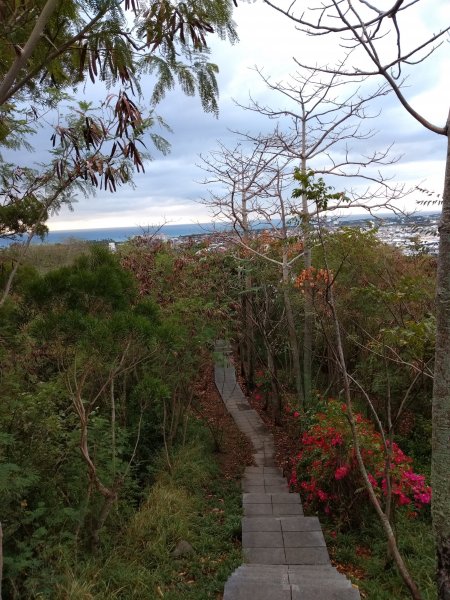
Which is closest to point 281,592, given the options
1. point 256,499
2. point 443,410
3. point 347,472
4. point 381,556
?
point 381,556

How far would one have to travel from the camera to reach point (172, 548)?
14.7 ft

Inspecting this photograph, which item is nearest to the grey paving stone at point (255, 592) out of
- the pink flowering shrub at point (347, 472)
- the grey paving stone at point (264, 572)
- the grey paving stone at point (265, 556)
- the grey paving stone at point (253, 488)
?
the grey paving stone at point (264, 572)

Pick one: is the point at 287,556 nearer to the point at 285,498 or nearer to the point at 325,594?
the point at 325,594

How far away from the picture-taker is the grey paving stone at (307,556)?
13.5 feet

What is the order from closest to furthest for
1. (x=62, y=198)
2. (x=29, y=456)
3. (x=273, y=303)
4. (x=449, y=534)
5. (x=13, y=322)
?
(x=449, y=534) → (x=13, y=322) → (x=29, y=456) → (x=62, y=198) → (x=273, y=303)

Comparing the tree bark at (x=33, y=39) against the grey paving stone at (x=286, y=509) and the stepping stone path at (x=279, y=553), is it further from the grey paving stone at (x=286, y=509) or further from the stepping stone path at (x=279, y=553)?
the grey paving stone at (x=286, y=509)

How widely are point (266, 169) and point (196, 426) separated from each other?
5241mm

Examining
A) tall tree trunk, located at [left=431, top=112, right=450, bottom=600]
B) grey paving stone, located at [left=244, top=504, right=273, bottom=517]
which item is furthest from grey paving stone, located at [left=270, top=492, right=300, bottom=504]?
tall tree trunk, located at [left=431, top=112, right=450, bottom=600]

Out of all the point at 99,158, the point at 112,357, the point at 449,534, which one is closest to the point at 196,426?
the point at 112,357

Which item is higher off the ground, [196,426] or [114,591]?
[114,591]

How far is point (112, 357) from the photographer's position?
3.69m

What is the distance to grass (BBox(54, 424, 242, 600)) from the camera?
144 inches

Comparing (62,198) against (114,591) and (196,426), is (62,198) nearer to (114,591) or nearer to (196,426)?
(114,591)

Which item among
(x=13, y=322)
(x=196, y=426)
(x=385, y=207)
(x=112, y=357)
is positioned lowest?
(x=196, y=426)
